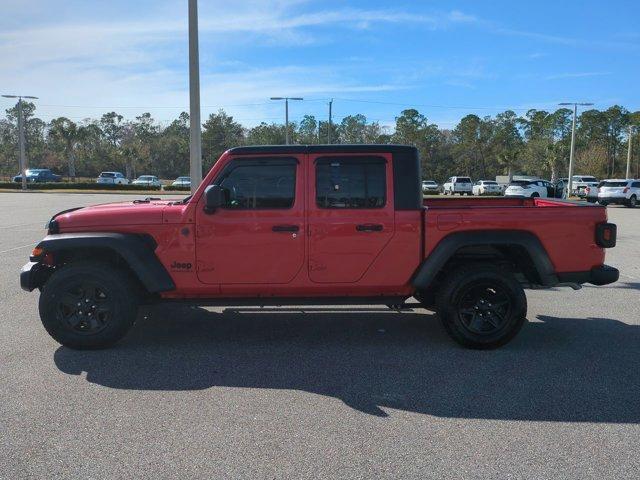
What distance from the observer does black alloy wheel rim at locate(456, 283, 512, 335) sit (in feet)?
18.3

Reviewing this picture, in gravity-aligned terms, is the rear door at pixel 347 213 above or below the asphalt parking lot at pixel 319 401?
above

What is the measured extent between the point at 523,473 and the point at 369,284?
2.50m

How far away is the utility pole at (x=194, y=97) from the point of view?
35.7 feet

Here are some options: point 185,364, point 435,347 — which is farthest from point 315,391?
point 435,347

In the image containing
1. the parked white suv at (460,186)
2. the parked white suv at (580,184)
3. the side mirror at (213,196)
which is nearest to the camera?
the side mirror at (213,196)

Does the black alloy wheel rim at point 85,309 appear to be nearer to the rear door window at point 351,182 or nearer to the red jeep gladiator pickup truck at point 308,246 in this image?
the red jeep gladiator pickup truck at point 308,246

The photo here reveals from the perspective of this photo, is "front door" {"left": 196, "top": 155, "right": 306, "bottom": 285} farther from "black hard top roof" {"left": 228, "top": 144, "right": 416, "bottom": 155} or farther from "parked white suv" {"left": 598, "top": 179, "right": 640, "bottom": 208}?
"parked white suv" {"left": 598, "top": 179, "right": 640, "bottom": 208}

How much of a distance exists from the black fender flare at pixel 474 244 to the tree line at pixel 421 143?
6364 centimetres

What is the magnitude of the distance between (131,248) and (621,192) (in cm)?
3222

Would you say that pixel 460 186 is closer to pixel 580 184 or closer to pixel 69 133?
pixel 580 184

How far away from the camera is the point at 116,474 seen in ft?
10.7

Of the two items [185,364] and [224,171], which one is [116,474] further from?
[224,171]

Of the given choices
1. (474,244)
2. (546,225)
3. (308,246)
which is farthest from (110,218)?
(546,225)

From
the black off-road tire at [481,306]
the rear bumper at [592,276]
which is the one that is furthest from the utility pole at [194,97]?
the rear bumper at [592,276]
